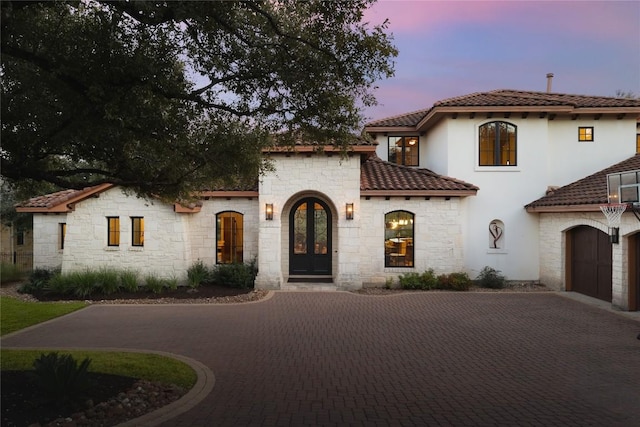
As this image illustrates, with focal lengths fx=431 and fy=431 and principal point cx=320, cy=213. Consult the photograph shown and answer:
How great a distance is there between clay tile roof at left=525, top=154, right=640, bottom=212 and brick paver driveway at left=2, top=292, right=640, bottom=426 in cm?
328

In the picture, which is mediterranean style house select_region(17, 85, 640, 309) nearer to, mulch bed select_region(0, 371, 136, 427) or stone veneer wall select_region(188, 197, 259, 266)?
stone veneer wall select_region(188, 197, 259, 266)

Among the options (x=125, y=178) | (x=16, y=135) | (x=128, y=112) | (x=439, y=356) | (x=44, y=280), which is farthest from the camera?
(x=44, y=280)

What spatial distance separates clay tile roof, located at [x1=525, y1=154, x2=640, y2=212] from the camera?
531 inches

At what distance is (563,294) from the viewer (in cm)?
1445

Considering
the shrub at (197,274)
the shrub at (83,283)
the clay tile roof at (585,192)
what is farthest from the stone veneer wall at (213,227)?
the clay tile roof at (585,192)

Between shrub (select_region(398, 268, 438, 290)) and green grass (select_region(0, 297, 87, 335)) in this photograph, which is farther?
shrub (select_region(398, 268, 438, 290))

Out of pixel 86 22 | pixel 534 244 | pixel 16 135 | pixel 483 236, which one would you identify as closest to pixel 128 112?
pixel 86 22

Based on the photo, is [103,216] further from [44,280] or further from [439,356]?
[439,356]

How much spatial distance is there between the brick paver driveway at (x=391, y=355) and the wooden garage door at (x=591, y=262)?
1.46 meters

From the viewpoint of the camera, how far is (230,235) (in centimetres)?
1630

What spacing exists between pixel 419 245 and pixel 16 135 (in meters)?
12.6

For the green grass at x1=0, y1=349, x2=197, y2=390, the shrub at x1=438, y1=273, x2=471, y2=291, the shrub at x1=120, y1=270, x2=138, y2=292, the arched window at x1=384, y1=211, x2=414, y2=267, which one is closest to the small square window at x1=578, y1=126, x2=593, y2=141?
the shrub at x1=438, y1=273, x2=471, y2=291

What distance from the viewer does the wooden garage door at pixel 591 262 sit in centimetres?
1321

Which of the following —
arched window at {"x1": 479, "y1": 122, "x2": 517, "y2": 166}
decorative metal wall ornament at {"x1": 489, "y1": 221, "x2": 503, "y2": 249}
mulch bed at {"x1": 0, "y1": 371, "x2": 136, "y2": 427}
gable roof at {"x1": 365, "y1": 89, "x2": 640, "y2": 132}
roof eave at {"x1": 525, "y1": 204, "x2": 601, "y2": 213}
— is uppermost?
gable roof at {"x1": 365, "y1": 89, "x2": 640, "y2": 132}
